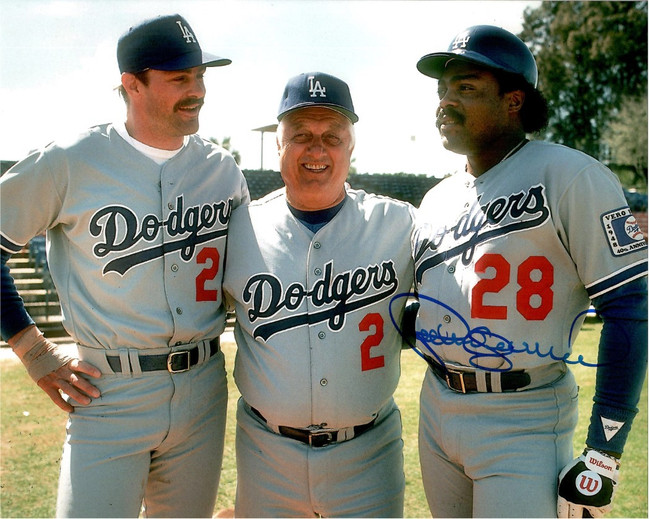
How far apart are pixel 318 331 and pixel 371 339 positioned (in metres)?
0.20

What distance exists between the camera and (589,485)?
1.75 m

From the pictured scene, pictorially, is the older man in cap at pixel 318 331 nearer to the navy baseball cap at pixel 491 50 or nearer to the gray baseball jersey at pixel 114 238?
the gray baseball jersey at pixel 114 238

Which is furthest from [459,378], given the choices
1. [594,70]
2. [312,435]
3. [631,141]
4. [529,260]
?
[594,70]

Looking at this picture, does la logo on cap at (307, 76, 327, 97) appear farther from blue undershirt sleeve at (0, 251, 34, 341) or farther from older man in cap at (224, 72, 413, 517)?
blue undershirt sleeve at (0, 251, 34, 341)

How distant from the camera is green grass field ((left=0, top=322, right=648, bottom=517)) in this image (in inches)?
142

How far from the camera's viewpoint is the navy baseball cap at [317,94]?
230 cm

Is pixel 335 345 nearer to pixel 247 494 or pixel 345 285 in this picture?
pixel 345 285

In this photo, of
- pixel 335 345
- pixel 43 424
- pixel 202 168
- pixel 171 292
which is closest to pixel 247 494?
pixel 335 345

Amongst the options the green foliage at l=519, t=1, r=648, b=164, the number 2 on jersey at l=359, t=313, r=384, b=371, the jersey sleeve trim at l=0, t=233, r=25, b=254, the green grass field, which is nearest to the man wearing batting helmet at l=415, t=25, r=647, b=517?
the number 2 on jersey at l=359, t=313, r=384, b=371

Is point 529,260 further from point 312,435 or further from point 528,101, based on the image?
point 312,435

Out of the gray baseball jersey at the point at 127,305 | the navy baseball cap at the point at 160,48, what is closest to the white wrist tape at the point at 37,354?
the gray baseball jersey at the point at 127,305

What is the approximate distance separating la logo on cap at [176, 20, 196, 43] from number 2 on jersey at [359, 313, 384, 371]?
1249mm

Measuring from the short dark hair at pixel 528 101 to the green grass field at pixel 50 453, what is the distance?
229 cm

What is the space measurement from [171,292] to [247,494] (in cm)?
78
